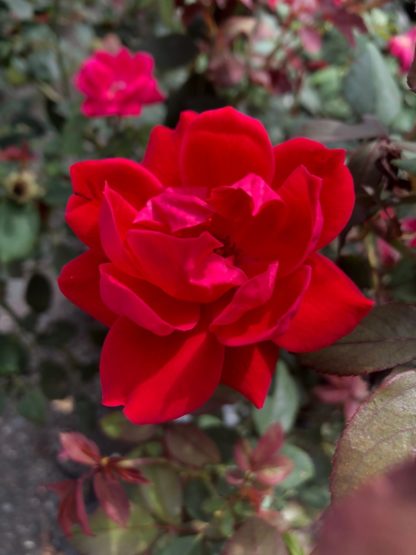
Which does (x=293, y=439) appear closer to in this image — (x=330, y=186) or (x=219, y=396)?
(x=219, y=396)

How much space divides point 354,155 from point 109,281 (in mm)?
247

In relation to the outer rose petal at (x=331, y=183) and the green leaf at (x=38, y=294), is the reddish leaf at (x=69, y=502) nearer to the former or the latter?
the outer rose petal at (x=331, y=183)

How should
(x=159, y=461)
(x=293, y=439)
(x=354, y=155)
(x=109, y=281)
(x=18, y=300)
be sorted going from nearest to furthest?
(x=109, y=281)
(x=354, y=155)
(x=159, y=461)
(x=293, y=439)
(x=18, y=300)

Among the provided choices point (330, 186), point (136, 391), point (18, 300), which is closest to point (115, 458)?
point (136, 391)

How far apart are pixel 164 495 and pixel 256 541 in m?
0.18

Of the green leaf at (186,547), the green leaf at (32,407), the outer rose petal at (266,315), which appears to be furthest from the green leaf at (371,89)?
the green leaf at (32,407)

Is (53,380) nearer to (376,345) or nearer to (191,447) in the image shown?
(191,447)

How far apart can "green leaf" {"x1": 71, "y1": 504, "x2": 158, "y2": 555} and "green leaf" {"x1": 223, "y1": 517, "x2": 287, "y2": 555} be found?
15cm

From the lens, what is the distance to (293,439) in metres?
0.90

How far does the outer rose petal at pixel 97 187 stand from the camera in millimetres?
446

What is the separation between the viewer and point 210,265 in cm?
42

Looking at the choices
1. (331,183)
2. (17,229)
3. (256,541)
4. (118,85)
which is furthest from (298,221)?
(17,229)

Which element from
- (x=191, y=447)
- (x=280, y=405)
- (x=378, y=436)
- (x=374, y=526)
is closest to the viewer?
(x=374, y=526)

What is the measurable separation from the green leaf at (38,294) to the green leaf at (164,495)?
0.38 meters
